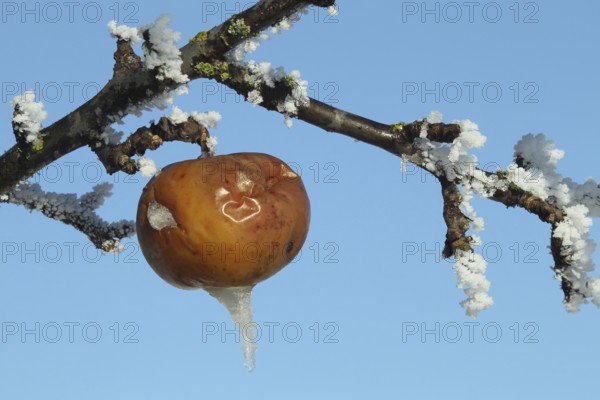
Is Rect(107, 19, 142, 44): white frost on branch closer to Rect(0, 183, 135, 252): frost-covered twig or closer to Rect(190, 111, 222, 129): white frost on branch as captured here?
Rect(190, 111, 222, 129): white frost on branch

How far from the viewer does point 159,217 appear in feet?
11.7

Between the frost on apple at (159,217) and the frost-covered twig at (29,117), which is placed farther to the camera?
the frost-covered twig at (29,117)

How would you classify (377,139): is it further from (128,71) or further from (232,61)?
(128,71)

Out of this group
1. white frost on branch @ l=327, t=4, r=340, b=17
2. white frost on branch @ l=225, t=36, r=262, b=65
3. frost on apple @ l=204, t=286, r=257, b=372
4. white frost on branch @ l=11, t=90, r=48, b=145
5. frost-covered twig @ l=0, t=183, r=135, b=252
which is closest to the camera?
white frost on branch @ l=327, t=4, r=340, b=17

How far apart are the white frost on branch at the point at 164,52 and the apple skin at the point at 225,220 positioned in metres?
0.35

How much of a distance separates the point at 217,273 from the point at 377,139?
0.83 metres

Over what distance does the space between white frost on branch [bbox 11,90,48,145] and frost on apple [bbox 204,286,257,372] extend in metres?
1.06

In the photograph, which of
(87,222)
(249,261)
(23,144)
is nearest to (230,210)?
(249,261)

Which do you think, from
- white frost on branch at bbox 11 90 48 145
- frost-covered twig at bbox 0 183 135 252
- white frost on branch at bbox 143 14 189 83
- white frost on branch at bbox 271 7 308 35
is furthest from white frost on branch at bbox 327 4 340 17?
frost-covered twig at bbox 0 183 135 252

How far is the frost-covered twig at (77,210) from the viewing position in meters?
4.80

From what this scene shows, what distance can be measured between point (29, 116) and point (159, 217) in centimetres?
94

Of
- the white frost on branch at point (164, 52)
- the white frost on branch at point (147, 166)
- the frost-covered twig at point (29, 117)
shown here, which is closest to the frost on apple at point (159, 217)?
the white frost on branch at point (147, 166)

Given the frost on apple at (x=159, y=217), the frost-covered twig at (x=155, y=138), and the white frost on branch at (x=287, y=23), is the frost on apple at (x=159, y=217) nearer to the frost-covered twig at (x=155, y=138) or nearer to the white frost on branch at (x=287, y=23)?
the frost-covered twig at (x=155, y=138)

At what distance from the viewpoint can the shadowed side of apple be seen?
3.46 metres
